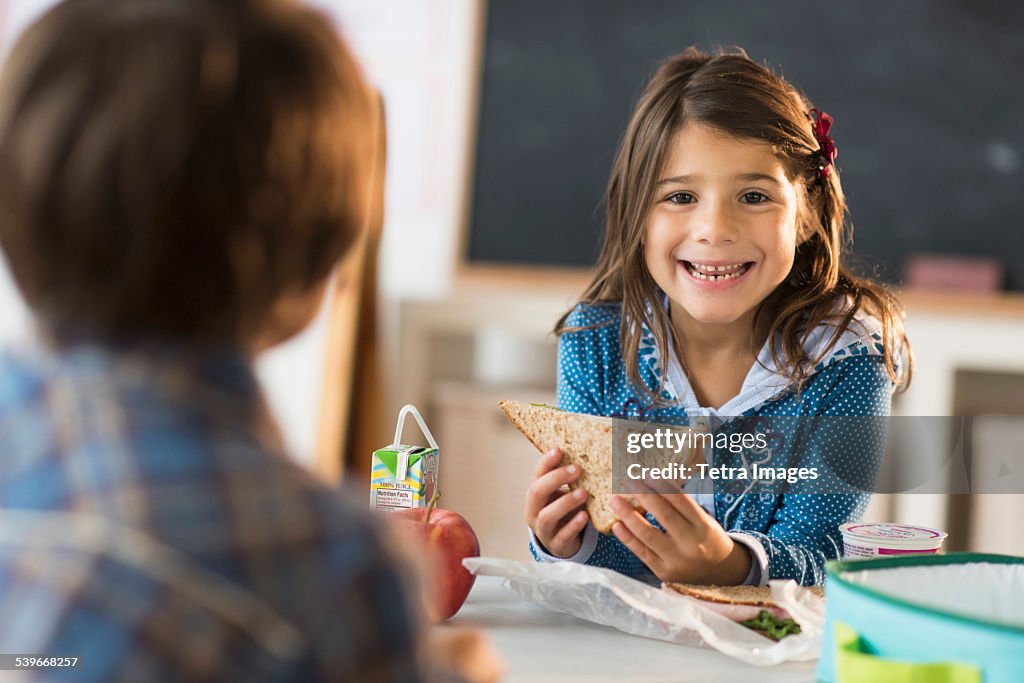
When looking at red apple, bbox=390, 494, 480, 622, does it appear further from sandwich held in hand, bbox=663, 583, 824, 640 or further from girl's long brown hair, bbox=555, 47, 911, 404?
girl's long brown hair, bbox=555, 47, 911, 404

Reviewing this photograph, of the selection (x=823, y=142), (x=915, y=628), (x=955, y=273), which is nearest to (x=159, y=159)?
(x=915, y=628)

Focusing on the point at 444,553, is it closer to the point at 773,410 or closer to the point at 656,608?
the point at 656,608

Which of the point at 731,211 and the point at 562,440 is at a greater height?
the point at 731,211

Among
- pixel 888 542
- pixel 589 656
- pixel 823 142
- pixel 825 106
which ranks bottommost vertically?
pixel 589 656

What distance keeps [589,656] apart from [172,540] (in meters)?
0.57

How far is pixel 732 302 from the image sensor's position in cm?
150

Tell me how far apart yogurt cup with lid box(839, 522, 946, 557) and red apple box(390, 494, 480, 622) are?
0.35m

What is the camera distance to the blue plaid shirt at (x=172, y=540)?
0.47 metres

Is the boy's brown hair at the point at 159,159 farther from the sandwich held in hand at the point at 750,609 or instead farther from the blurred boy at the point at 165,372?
the sandwich held in hand at the point at 750,609

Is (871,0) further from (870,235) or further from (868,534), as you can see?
(868,534)

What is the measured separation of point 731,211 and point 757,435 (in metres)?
0.31

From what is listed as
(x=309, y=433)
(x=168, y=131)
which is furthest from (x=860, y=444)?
(x=309, y=433)

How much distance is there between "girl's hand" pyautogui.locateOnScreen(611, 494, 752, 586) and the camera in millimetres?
1150

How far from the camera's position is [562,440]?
1223 mm
